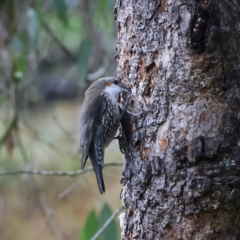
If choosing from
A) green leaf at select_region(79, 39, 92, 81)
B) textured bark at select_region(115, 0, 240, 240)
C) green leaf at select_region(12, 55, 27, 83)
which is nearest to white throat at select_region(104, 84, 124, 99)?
textured bark at select_region(115, 0, 240, 240)

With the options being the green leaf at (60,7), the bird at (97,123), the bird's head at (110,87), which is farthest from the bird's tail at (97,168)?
the green leaf at (60,7)

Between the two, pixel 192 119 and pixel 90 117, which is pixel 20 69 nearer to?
pixel 90 117

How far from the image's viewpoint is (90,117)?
2.60m

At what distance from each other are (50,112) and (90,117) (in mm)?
4069

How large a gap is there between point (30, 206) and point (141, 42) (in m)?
5.69

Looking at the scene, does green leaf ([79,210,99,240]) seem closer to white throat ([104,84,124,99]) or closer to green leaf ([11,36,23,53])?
white throat ([104,84,124,99])

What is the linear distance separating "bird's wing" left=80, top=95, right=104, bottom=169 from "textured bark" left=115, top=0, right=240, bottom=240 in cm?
70

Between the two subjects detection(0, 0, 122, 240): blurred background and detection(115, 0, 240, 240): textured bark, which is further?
detection(0, 0, 122, 240): blurred background

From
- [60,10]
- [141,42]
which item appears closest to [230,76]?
[141,42]

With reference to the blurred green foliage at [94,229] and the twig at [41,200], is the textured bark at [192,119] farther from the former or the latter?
the twig at [41,200]

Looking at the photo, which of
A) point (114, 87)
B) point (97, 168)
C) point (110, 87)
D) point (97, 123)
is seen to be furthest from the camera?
point (97, 123)

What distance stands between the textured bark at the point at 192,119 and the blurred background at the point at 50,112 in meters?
1.00

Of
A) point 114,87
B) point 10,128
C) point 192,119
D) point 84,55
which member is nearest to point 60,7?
point 84,55

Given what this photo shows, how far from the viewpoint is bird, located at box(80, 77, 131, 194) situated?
2506 mm
